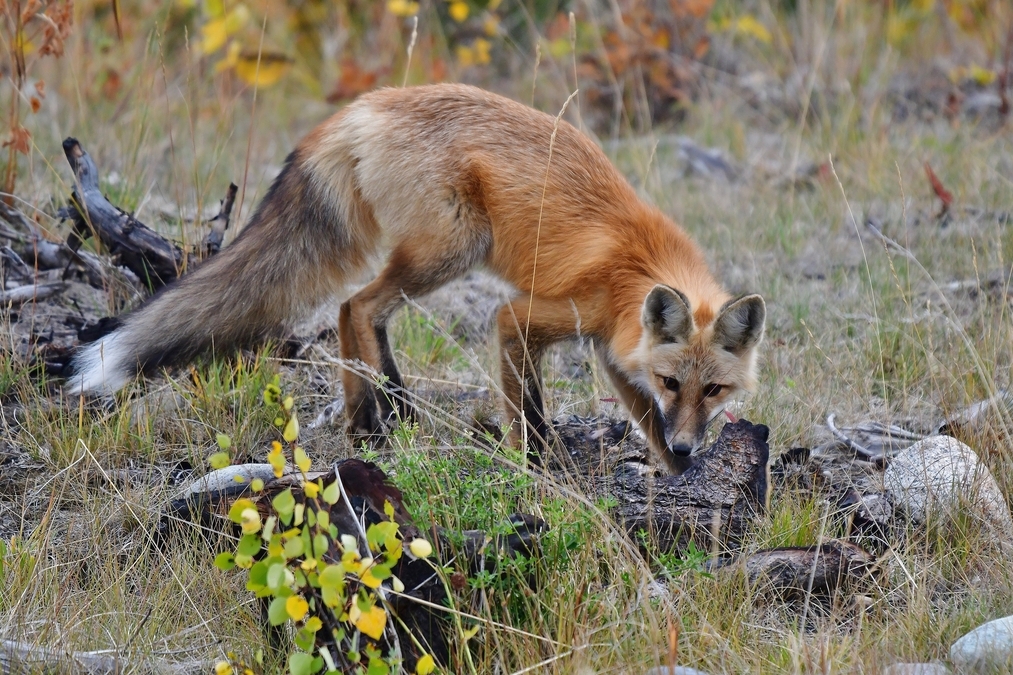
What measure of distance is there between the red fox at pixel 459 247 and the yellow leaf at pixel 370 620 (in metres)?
2.07

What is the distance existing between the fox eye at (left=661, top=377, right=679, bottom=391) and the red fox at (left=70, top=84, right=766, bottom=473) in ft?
0.09

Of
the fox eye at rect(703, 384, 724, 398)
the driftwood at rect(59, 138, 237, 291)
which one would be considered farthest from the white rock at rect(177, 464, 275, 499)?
the fox eye at rect(703, 384, 724, 398)

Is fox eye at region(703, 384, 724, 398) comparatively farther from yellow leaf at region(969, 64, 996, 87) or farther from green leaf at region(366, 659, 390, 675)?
yellow leaf at region(969, 64, 996, 87)

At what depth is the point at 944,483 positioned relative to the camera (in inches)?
138

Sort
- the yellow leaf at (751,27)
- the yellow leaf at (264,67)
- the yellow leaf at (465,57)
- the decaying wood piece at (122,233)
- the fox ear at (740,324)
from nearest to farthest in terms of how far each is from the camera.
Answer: the fox ear at (740,324), the decaying wood piece at (122,233), the yellow leaf at (264,67), the yellow leaf at (751,27), the yellow leaf at (465,57)

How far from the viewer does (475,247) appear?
4.62m

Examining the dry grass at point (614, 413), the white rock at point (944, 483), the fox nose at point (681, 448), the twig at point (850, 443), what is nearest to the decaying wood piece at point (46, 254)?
the dry grass at point (614, 413)

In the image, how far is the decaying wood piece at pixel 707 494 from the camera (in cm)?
338

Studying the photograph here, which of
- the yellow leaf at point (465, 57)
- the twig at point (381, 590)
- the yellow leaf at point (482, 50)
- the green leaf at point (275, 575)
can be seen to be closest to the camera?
the green leaf at point (275, 575)

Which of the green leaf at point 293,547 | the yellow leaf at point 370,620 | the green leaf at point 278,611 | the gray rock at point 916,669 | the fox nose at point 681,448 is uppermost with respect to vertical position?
the green leaf at point 293,547

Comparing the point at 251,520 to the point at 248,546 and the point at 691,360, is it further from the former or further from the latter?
the point at 691,360

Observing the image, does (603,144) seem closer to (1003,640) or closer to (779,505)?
(779,505)

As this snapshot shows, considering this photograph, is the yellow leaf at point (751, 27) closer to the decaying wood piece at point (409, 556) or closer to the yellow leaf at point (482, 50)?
the yellow leaf at point (482, 50)

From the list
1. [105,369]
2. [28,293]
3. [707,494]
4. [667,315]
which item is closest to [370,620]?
[707,494]
